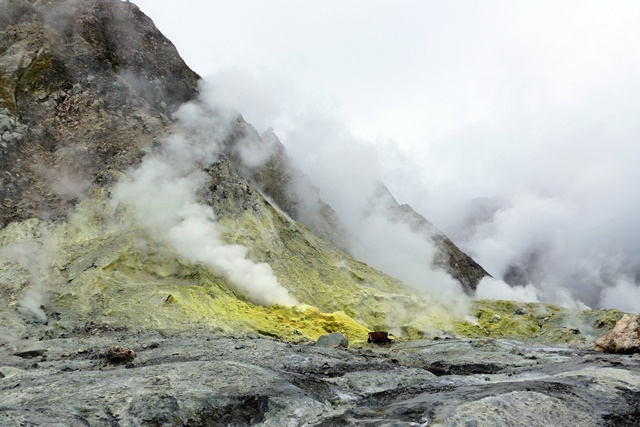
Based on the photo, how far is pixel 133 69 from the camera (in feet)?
126

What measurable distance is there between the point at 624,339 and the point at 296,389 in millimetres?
14069

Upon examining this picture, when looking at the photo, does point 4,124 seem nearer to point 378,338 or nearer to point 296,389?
point 378,338

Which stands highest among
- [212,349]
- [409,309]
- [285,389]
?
[409,309]

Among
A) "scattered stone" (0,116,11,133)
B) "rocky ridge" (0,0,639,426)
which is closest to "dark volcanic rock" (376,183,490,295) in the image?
"rocky ridge" (0,0,639,426)

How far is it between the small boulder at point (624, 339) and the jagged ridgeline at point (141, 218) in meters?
10.3

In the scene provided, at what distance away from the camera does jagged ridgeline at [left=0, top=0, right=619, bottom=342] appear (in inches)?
899

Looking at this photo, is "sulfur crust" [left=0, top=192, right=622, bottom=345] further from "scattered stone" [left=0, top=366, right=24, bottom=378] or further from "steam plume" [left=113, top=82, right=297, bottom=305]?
"scattered stone" [left=0, top=366, right=24, bottom=378]

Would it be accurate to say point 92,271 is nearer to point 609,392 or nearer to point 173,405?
point 173,405

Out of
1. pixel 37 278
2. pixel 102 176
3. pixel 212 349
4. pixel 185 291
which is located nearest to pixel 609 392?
pixel 212 349

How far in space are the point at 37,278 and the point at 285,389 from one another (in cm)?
1747

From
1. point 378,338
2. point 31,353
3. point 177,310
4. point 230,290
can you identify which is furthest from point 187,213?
point 31,353

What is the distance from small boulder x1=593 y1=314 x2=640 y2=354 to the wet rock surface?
262cm

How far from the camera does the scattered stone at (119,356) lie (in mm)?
13656

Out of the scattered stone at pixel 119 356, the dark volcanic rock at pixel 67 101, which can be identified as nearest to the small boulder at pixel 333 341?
the scattered stone at pixel 119 356
